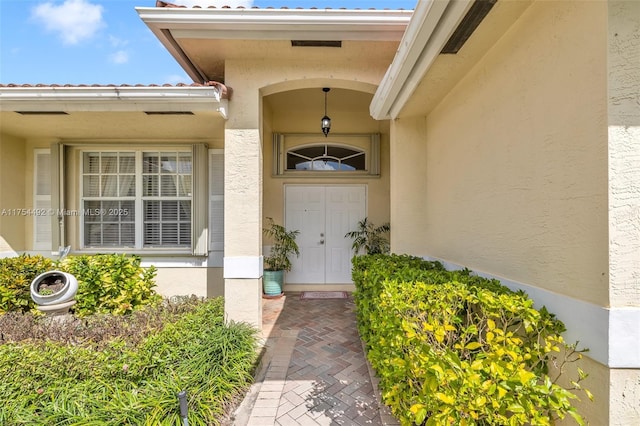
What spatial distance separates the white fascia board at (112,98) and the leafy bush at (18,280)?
93.7 inches

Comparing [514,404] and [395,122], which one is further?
[395,122]

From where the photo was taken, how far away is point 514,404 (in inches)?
51.6

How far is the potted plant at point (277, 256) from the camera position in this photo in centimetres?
594

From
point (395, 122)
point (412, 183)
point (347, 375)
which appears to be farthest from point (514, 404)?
point (395, 122)

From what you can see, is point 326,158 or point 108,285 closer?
point 108,285

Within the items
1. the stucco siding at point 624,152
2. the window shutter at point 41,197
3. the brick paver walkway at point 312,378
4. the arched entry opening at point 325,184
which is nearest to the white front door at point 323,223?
the arched entry opening at point 325,184

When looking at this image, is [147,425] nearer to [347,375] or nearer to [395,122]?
[347,375]

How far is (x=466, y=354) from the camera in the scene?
1843 mm

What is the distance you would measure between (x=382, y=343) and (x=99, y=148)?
598 cm

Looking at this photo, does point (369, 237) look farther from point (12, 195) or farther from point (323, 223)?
point (12, 195)

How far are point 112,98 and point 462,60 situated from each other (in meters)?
4.46

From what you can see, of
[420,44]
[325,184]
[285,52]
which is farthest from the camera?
[325,184]

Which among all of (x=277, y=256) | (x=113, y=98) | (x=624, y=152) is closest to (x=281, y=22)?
(x=113, y=98)

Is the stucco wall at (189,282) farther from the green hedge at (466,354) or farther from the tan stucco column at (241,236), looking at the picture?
the green hedge at (466,354)
